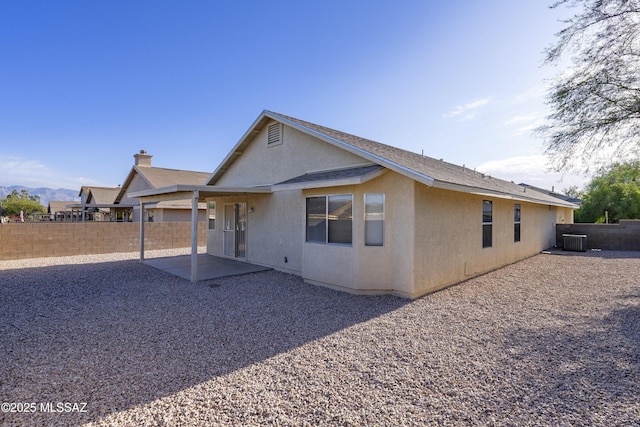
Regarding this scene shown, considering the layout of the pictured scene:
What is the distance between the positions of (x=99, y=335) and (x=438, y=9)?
11891mm

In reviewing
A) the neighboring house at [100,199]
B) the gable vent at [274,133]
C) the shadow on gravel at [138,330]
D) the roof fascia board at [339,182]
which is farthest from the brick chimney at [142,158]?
the roof fascia board at [339,182]

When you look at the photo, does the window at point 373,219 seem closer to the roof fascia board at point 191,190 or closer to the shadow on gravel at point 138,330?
the shadow on gravel at point 138,330

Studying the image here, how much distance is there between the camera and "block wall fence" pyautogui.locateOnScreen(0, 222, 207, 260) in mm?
12336

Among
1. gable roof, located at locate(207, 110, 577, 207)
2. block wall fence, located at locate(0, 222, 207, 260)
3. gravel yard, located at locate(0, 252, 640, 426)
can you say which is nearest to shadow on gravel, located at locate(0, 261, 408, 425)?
gravel yard, located at locate(0, 252, 640, 426)

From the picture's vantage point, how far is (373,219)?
735 centimetres

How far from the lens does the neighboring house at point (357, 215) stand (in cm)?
705

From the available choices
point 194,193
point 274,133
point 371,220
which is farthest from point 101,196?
point 371,220

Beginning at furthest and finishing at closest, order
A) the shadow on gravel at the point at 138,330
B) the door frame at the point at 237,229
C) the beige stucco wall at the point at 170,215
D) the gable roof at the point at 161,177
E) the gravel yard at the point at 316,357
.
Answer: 1. the gable roof at the point at 161,177
2. the beige stucco wall at the point at 170,215
3. the door frame at the point at 237,229
4. the shadow on gravel at the point at 138,330
5. the gravel yard at the point at 316,357

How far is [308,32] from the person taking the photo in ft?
37.7

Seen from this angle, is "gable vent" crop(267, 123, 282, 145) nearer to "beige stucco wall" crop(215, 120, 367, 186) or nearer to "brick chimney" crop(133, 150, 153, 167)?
"beige stucco wall" crop(215, 120, 367, 186)

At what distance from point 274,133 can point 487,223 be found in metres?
8.04

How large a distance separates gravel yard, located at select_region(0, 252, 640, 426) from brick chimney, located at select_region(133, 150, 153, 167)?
22762 millimetres

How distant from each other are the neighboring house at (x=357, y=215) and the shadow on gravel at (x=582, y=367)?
8.92 feet

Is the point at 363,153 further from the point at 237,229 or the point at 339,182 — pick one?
the point at 237,229
